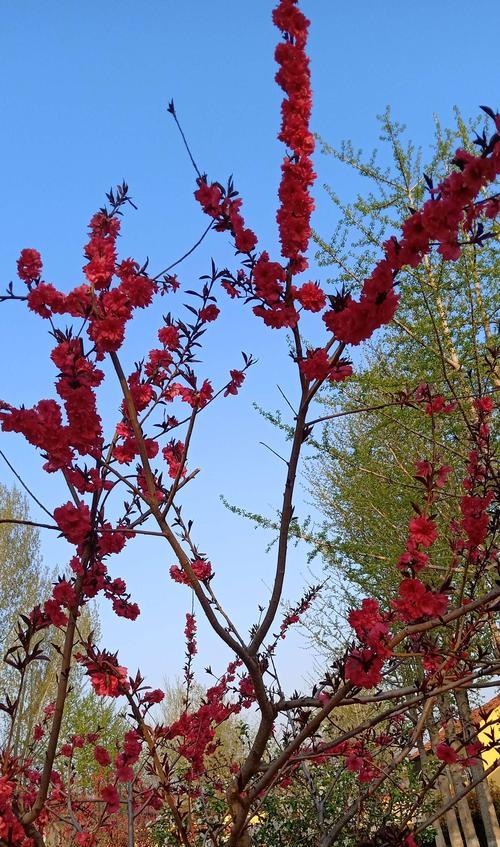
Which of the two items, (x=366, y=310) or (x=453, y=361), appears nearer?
(x=366, y=310)

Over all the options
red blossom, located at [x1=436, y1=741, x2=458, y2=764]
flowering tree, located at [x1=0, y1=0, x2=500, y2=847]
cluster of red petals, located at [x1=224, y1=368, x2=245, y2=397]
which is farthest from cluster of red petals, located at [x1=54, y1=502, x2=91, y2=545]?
red blossom, located at [x1=436, y1=741, x2=458, y2=764]

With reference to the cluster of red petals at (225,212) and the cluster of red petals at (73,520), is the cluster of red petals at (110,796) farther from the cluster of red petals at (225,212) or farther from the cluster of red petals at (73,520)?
the cluster of red petals at (225,212)

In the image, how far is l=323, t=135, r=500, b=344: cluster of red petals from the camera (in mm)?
1741

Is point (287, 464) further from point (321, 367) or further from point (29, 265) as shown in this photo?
point (29, 265)

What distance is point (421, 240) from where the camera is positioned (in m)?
1.88

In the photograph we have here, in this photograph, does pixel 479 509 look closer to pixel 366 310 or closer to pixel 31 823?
pixel 366 310

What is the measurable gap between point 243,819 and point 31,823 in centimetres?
70

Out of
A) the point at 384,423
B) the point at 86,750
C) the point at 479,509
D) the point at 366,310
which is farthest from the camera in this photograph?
the point at 86,750

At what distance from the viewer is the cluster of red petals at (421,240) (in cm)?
174

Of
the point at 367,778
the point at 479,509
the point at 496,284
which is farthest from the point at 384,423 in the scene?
the point at 479,509

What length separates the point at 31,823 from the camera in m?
2.12

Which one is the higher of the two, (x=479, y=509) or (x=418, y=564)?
(x=479, y=509)

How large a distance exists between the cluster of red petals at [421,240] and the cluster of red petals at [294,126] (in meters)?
0.38

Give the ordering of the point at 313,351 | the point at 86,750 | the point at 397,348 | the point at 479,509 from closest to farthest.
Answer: the point at 313,351, the point at 479,509, the point at 397,348, the point at 86,750
